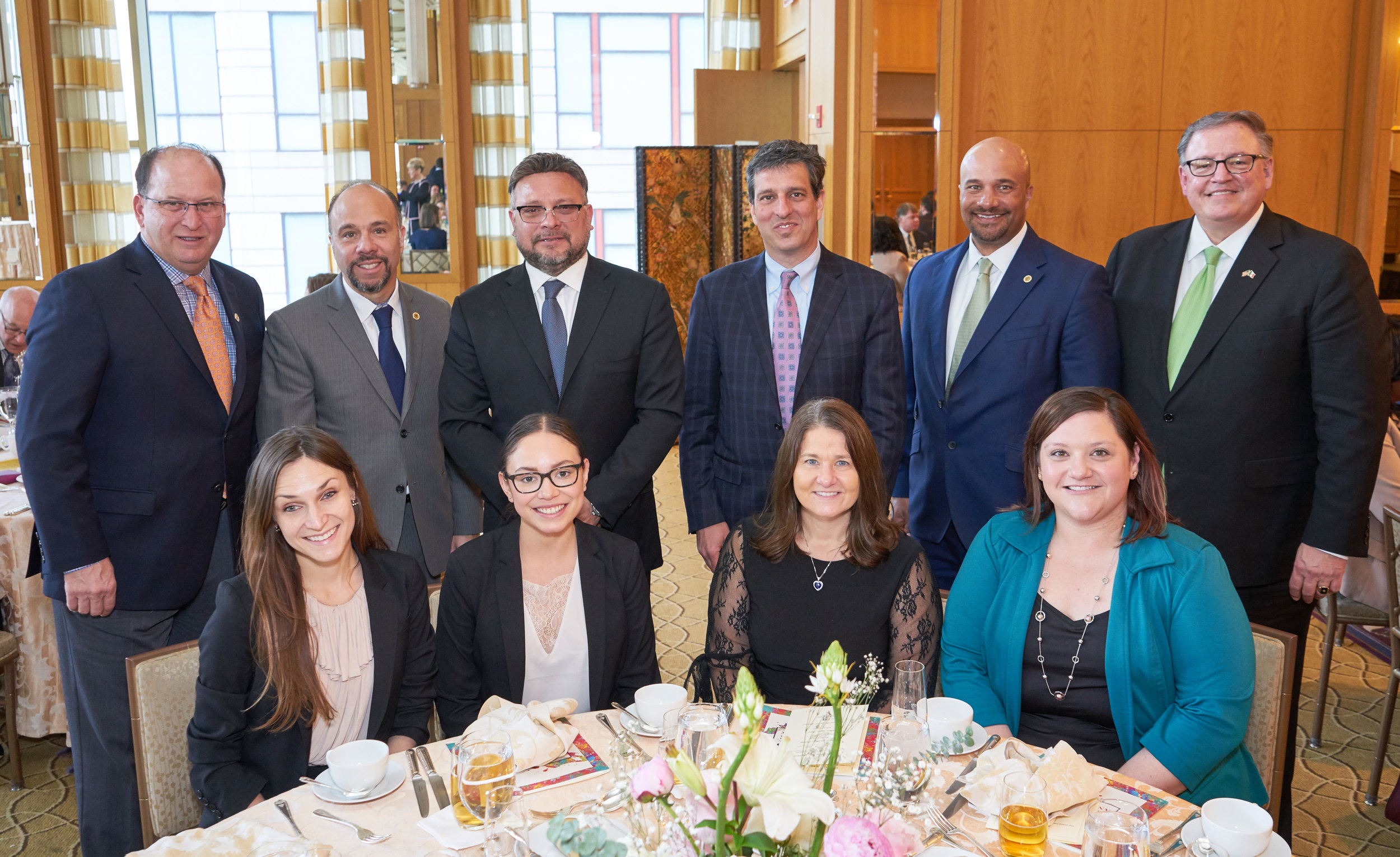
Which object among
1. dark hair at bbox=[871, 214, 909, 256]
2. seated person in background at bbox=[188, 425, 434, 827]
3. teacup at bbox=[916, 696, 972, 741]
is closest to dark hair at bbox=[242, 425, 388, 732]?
seated person in background at bbox=[188, 425, 434, 827]

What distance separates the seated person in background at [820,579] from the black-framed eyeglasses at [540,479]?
16.6 inches

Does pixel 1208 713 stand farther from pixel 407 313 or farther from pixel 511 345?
pixel 407 313

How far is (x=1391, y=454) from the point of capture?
352cm

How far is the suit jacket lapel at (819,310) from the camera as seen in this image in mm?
2943

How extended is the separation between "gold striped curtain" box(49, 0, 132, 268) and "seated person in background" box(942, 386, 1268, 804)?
6.74 meters

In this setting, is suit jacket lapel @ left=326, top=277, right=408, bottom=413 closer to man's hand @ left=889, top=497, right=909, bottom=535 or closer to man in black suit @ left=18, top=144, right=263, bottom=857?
man in black suit @ left=18, top=144, right=263, bottom=857

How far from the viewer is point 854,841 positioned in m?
1.03

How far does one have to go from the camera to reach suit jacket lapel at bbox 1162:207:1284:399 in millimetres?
2717

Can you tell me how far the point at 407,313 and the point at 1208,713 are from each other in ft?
7.29

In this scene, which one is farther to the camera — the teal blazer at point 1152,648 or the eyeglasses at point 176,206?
the eyeglasses at point 176,206

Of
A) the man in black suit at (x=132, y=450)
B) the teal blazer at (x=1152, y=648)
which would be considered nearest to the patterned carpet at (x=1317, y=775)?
the man in black suit at (x=132, y=450)

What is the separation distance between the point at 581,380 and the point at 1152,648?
156cm

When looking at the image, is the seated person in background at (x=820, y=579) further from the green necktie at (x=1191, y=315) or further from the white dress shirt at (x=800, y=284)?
the green necktie at (x=1191, y=315)

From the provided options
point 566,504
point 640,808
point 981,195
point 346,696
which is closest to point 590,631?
point 566,504
